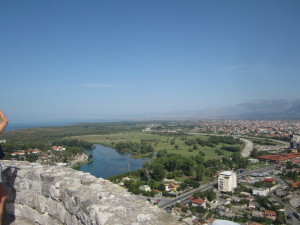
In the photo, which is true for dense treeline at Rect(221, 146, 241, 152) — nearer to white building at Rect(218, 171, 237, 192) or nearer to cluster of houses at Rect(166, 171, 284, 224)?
cluster of houses at Rect(166, 171, 284, 224)

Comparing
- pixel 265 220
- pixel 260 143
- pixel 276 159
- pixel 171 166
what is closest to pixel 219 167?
pixel 171 166

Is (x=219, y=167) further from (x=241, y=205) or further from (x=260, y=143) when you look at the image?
(x=260, y=143)

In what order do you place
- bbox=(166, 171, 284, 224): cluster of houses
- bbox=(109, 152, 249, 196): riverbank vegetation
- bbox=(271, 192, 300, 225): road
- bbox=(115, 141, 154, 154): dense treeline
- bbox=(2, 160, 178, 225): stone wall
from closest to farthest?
bbox=(2, 160, 178, 225): stone wall, bbox=(271, 192, 300, 225): road, bbox=(166, 171, 284, 224): cluster of houses, bbox=(109, 152, 249, 196): riverbank vegetation, bbox=(115, 141, 154, 154): dense treeline

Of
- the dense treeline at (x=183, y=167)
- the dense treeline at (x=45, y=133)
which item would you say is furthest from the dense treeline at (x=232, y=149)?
the dense treeline at (x=45, y=133)

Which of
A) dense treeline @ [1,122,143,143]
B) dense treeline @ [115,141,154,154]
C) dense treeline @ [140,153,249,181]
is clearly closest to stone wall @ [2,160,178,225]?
dense treeline @ [140,153,249,181]

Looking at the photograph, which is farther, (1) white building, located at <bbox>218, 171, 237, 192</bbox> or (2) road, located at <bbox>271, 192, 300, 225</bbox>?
(1) white building, located at <bbox>218, 171, 237, 192</bbox>

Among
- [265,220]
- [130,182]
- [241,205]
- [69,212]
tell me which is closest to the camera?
[69,212]

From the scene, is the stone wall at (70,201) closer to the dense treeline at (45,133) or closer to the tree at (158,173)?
the tree at (158,173)

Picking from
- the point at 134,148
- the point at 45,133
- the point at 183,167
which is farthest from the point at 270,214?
the point at 45,133

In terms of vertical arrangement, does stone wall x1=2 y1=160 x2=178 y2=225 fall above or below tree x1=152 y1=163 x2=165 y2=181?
above
